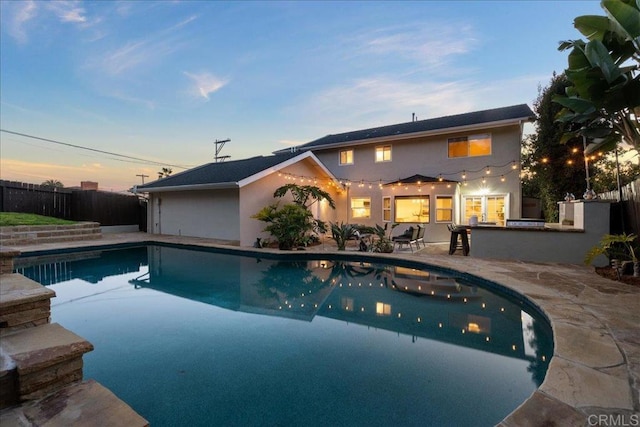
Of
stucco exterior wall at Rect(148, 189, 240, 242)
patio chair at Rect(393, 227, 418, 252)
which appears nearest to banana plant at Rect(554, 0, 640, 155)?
patio chair at Rect(393, 227, 418, 252)

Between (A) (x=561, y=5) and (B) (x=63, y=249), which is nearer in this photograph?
(A) (x=561, y=5)

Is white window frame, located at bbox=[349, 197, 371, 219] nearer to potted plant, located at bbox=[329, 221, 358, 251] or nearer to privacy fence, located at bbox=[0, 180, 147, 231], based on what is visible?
potted plant, located at bbox=[329, 221, 358, 251]

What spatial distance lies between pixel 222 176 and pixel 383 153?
8095 millimetres

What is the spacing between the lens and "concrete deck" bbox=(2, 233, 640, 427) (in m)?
2.23

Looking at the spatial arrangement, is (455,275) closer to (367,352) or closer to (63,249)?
(367,352)

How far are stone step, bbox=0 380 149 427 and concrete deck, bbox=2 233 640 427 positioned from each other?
2648 millimetres

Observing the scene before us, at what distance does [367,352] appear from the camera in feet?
13.7

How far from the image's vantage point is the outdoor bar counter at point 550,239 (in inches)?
316

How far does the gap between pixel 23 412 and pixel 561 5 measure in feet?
51.7

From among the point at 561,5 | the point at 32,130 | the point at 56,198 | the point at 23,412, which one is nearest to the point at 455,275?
the point at 23,412

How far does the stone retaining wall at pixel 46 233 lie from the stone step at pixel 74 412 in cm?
1316

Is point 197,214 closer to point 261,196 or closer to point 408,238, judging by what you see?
point 261,196

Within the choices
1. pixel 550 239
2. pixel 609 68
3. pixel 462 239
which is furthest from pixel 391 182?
pixel 609 68

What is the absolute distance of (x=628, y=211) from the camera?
7.90 m
